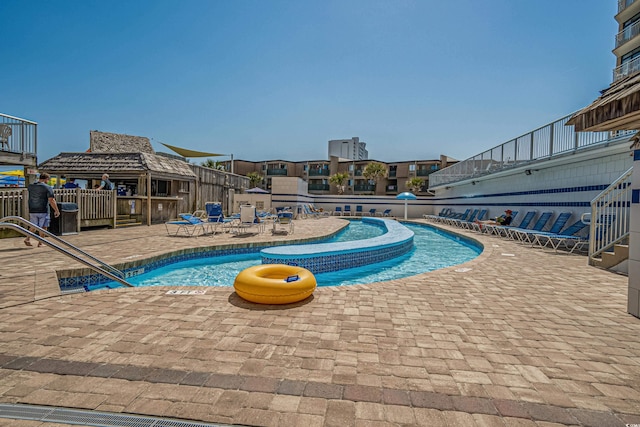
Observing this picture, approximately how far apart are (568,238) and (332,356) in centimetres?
827

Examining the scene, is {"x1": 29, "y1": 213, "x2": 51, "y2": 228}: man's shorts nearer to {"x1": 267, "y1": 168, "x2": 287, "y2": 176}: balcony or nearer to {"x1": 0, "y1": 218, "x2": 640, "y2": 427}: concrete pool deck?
{"x1": 0, "y1": 218, "x2": 640, "y2": 427}: concrete pool deck

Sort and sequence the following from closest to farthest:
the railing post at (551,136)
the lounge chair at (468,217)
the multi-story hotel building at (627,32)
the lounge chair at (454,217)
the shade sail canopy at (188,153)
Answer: the railing post at (551,136) → the lounge chair at (468,217) → the lounge chair at (454,217) → the multi-story hotel building at (627,32) → the shade sail canopy at (188,153)

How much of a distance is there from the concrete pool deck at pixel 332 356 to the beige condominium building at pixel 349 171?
118 ft

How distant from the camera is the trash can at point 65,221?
8.24m

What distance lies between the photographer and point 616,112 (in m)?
2.78

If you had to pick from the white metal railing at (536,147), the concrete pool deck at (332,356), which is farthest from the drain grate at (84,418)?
the white metal railing at (536,147)

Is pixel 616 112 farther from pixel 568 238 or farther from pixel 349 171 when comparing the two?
pixel 349 171

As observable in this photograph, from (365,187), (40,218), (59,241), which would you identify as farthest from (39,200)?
(365,187)

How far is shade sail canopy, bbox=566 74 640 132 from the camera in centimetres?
261

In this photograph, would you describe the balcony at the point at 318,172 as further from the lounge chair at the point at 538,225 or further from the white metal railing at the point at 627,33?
the lounge chair at the point at 538,225

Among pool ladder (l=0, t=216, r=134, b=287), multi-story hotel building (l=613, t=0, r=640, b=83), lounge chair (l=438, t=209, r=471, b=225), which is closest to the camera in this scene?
pool ladder (l=0, t=216, r=134, b=287)

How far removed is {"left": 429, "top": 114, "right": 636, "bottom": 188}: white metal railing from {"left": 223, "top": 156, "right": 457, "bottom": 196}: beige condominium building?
2273 centimetres

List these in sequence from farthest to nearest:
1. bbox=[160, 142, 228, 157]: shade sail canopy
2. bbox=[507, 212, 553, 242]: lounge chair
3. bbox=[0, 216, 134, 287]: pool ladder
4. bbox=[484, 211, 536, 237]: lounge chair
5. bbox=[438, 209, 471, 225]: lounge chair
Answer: bbox=[160, 142, 228, 157]: shade sail canopy → bbox=[438, 209, 471, 225]: lounge chair → bbox=[484, 211, 536, 237]: lounge chair → bbox=[507, 212, 553, 242]: lounge chair → bbox=[0, 216, 134, 287]: pool ladder

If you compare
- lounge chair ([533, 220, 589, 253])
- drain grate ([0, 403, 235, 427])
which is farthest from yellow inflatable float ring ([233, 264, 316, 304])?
lounge chair ([533, 220, 589, 253])
